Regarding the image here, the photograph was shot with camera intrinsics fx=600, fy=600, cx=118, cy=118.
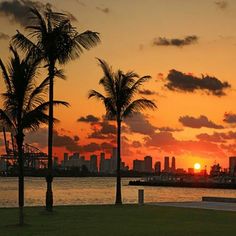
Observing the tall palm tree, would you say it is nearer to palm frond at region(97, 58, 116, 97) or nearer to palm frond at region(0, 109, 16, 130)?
palm frond at region(0, 109, 16, 130)

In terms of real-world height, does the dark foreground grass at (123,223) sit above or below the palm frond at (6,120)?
below

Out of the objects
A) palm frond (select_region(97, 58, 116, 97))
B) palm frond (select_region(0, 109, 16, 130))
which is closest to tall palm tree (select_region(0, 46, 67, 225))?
palm frond (select_region(0, 109, 16, 130))

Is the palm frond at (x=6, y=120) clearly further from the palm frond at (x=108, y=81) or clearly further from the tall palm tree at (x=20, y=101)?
the palm frond at (x=108, y=81)

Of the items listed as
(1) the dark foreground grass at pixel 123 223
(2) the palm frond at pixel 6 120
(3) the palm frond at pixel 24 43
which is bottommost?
(1) the dark foreground grass at pixel 123 223

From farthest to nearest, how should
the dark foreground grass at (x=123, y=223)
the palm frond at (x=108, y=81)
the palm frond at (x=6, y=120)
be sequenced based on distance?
the palm frond at (x=108, y=81) → the palm frond at (x=6, y=120) → the dark foreground grass at (x=123, y=223)

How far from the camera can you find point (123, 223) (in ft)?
85.2

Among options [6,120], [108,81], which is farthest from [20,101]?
[108,81]

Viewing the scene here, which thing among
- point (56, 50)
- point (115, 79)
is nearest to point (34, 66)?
point (56, 50)

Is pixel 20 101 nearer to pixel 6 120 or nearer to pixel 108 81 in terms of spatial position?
pixel 6 120

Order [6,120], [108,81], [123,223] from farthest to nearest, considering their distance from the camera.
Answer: [108,81]
[6,120]
[123,223]

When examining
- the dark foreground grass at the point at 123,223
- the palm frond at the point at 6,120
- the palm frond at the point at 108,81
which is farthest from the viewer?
the palm frond at the point at 108,81

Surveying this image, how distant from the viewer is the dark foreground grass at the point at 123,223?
2245 cm

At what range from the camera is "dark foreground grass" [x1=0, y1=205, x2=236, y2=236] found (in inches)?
884

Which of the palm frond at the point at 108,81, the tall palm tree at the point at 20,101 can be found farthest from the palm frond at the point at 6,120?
the palm frond at the point at 108,81
